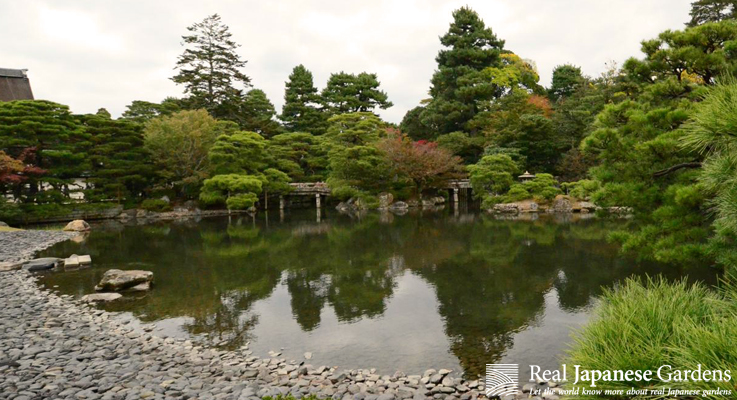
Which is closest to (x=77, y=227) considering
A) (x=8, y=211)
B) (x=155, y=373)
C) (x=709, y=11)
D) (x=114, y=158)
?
(x=8, y=211)

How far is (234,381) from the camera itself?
12.5 feet

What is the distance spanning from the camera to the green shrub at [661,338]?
6.00 feet

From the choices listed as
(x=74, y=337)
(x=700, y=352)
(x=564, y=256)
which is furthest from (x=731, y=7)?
(x=74, y=337)

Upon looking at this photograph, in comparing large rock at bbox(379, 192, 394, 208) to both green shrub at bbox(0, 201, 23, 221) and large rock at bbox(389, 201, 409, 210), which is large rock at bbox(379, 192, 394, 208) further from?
green shrub at bbox(0, 201, 23, 221)

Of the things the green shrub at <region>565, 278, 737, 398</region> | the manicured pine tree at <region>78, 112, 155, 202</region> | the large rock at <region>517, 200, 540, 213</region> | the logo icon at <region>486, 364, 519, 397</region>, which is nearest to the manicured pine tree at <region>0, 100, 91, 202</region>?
the manicured pine tree at <region>78, 112, 155, 202</region>

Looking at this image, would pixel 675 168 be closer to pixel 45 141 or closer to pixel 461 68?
A: pixel 45 141

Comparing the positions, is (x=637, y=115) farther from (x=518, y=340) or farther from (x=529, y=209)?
(x=529, y=209)

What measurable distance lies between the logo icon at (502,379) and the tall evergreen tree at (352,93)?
29217mm

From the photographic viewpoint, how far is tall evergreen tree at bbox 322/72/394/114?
3194cm

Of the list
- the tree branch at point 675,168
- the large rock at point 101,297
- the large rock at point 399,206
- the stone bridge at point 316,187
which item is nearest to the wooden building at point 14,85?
the stone bridge at point 316,187

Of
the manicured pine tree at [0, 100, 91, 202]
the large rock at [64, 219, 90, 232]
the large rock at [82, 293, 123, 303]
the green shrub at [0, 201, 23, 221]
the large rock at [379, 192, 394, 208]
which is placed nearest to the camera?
the large rock at [82, 293, 123, 303]

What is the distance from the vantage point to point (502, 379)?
388 cm

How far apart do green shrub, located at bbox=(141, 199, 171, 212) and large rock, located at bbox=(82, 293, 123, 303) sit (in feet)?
52.4

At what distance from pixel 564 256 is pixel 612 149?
4.54m
